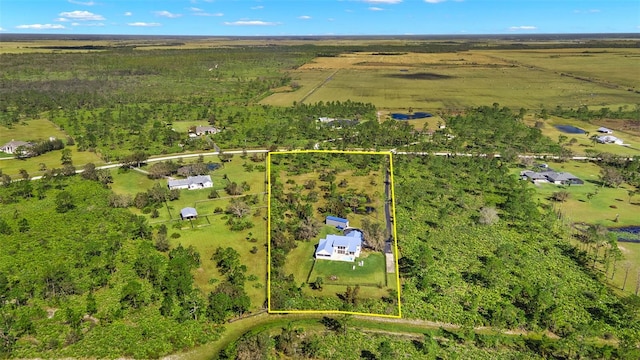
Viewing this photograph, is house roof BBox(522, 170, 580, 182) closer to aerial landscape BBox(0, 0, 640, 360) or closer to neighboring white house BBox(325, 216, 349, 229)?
aerial landscape BBox(0, 0, 640, 360)

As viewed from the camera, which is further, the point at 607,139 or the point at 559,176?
the point at 607,139

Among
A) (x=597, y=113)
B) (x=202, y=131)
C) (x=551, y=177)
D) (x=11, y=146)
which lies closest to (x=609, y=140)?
(x=597, y=113)

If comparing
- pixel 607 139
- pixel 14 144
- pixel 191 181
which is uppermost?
pixel 14 144

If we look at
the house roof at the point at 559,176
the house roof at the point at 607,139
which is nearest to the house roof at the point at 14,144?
the house roof at the point at 559,176

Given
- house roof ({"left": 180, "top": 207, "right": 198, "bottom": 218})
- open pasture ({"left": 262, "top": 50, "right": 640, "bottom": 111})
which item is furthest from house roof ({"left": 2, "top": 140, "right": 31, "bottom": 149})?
open pasture ({"left": 262, "top": 50, "right": 640, "bottom": 111})

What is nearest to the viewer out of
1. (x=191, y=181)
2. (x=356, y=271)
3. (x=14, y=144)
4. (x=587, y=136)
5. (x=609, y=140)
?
(x=356, y=271)

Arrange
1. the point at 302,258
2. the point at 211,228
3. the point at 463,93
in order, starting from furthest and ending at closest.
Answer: the point at 463,93 → the point at 211,228 → the point at 302,258

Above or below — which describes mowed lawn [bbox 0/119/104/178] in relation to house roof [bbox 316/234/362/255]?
above

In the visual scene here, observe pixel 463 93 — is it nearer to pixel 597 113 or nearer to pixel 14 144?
pixel 597 113
